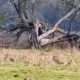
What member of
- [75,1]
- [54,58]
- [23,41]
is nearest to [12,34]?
[23,41]

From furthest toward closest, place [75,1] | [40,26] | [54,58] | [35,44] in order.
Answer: [75,1], [40,26], [35,44], [54,58]

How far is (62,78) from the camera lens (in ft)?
26.5

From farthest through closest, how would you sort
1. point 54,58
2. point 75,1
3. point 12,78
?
point 75,1 < point 54,58 < point 12,78

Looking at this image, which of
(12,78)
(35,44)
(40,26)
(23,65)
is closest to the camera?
(12,78)

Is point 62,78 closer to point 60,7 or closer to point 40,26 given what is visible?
point 40,26

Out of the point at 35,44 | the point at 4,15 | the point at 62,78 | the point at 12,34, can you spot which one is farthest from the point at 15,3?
the point at 62,78

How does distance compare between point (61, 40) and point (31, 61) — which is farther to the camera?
point (61, 40)

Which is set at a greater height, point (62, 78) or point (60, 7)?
point (60, 7)

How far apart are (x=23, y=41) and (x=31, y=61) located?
11.0 m

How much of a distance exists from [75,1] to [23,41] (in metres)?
6.89

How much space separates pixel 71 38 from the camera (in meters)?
21.2

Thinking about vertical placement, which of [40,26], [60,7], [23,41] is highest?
[60,7]

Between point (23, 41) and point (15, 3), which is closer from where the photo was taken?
point (23, 41)

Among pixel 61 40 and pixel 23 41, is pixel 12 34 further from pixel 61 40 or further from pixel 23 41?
pixel 61 40
